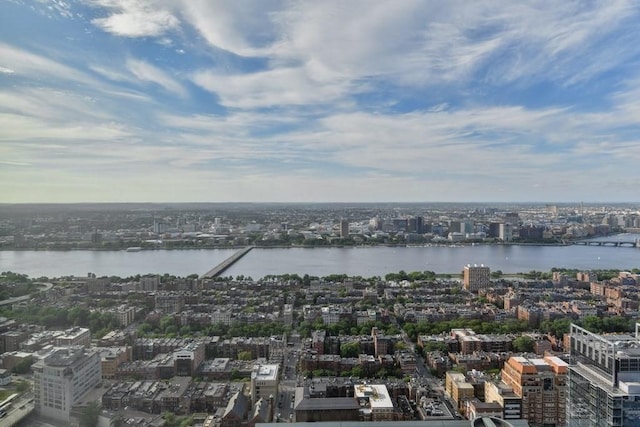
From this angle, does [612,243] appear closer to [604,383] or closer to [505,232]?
[505,232]

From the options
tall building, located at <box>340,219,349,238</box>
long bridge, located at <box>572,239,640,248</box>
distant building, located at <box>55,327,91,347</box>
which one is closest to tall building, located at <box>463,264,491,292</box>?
distant building, located at <box>55,327,91,347</box>

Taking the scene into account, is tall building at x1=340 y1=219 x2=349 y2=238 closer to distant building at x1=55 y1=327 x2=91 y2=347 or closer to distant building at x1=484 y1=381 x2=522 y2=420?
distant building at x1=55 y1=327 x2=91 y2=347

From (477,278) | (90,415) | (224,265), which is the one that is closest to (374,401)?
(90,415)

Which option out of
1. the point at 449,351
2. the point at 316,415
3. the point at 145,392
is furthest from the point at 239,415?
the point at 449,351

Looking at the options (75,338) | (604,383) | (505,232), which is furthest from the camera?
(505,232)

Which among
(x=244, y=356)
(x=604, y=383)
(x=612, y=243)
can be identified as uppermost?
(x=604, y=383)

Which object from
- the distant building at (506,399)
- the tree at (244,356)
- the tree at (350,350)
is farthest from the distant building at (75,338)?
the distant building at (506,399)
